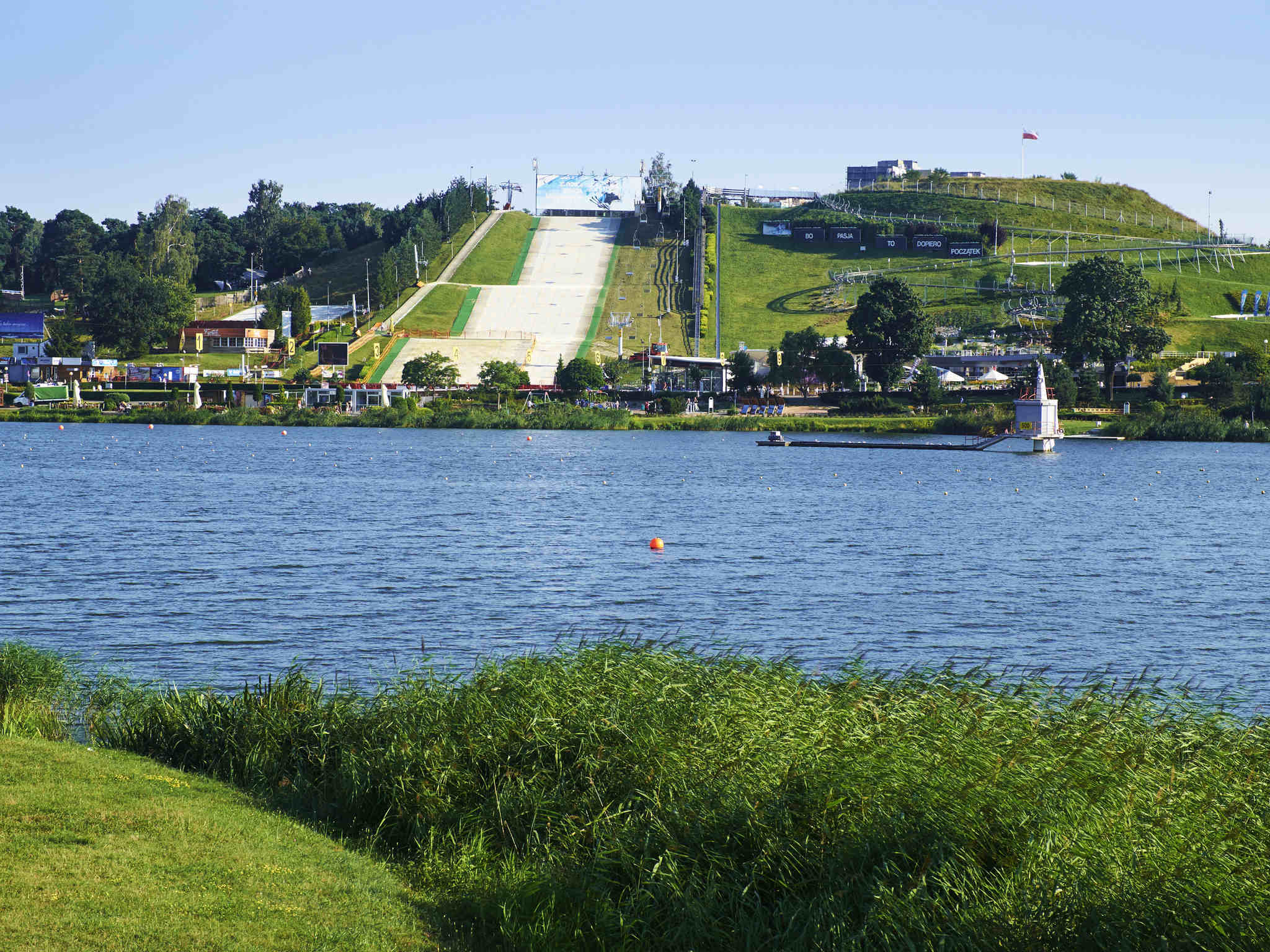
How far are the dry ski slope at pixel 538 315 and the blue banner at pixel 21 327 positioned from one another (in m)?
45.7

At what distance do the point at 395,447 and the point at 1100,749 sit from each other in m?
82.0

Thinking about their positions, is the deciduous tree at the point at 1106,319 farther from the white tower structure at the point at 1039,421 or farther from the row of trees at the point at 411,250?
the row of trees at the point at 411,250

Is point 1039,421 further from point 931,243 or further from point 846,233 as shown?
point 846,233

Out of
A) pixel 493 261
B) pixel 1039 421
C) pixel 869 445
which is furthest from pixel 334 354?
pixel 1039 421

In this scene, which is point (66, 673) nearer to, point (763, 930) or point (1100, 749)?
point (763, 930)

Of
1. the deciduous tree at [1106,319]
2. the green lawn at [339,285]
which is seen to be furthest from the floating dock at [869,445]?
the green lawn at [339,285]

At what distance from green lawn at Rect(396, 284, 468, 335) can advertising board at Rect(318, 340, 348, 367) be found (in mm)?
16716

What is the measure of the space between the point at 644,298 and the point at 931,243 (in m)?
42.2

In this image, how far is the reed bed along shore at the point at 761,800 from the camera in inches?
391

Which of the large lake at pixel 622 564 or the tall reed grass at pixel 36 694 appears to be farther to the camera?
the large lake at pixel 622 564

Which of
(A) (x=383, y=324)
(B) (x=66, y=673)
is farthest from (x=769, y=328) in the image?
(B) (x=66, y=673)

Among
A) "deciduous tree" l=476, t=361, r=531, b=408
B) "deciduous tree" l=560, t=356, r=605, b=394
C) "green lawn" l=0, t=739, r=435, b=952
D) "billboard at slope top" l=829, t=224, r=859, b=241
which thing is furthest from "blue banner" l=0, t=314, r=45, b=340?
"green lawn" l=0, t=739, r=435, b=952

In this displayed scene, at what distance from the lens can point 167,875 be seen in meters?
11.0

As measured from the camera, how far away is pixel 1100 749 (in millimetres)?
13367
